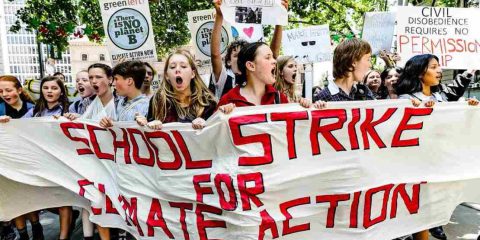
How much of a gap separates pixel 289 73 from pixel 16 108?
2741mm

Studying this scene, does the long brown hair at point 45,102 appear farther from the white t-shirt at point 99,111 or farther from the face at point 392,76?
Result: the face at point 392,76

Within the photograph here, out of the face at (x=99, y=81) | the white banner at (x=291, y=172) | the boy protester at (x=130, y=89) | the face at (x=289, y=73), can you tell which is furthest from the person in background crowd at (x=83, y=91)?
the face at (x=289, y=73)

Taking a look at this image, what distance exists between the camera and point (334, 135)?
9.98ft

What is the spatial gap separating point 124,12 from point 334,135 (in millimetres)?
3007

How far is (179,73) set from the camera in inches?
129

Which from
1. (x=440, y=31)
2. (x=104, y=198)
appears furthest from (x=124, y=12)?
(x=440, y=31)

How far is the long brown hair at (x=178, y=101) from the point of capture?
3242 millimetres

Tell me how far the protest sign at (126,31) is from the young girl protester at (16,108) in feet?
3.36

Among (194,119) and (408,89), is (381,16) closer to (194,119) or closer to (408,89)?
(408,89)

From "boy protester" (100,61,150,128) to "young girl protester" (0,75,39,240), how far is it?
110 centimetres

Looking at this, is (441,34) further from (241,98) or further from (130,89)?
(130,89)

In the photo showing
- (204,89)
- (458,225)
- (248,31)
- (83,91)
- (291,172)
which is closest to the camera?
(291,172)

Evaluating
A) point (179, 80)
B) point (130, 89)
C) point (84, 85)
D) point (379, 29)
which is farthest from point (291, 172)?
point (379, 29)

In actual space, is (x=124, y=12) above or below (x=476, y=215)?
above
